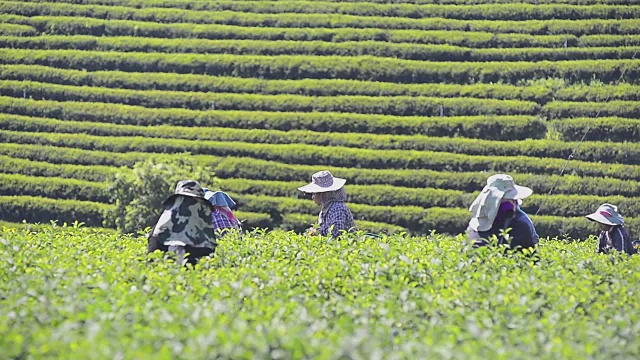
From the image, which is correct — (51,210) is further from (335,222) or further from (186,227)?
(186,227)

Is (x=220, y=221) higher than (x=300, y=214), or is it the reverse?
(x=220, y=221)

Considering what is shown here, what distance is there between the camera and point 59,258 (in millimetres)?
7887

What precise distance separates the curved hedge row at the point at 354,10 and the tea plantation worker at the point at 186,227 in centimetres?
3221

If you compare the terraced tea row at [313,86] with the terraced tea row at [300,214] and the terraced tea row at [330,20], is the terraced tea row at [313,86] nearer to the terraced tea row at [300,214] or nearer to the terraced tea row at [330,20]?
the terraced tea row at [330,20]

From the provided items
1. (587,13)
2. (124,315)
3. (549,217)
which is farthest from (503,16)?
(124,315)

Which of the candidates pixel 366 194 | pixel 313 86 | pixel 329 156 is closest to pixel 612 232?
pixel 366 194

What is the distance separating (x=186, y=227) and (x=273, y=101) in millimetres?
28083

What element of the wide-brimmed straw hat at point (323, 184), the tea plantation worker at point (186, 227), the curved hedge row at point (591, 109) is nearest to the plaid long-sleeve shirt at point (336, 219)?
the wide-brimmed straw hat at point (323, 184)

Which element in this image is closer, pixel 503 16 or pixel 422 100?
pixel 422 100

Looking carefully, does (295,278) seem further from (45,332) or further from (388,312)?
(45,332)

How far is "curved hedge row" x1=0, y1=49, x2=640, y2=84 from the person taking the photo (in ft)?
115

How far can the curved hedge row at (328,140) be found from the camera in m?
31.5

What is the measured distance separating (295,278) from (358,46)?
31774 mm

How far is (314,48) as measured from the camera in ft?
125
